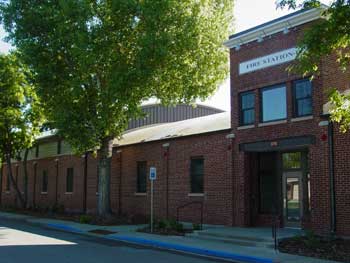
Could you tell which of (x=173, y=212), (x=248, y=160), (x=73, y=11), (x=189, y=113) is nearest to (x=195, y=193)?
(x=173, y=212)

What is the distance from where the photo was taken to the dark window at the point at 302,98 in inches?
741

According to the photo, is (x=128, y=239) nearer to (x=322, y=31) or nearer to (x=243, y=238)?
(x=243, y=238)

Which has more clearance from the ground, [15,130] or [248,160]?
[15,130]

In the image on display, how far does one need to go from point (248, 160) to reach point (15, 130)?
2195 centimetres

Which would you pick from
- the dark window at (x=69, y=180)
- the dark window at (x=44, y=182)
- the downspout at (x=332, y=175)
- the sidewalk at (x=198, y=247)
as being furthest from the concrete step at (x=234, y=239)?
the dark window at (x=44, y=182)

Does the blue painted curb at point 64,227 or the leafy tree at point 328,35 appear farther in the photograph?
the blue painted curb at point 64,227

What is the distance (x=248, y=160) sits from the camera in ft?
70.0

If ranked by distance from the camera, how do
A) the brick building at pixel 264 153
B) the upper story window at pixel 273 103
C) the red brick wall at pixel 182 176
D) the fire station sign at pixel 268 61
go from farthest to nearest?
1. the red brick wall at pixel 182 176
2. the upper story window at pixel 273 103
3. the fire station sign at pixel 268 61
4. the brick building at pixel 264 153

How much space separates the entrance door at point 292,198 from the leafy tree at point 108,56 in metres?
7.23

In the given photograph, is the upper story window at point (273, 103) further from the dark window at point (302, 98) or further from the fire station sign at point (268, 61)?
the fire station sign at point (268, 61)

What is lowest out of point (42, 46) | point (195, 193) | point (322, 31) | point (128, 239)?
point (128, 239)

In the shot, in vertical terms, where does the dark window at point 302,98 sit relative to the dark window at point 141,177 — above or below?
above

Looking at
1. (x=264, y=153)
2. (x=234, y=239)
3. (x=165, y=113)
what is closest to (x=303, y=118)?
(x=264, y=153)

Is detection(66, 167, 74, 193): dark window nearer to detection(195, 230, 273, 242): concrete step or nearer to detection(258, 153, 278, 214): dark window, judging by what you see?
detection(258, 153, 278, 214): dark window
